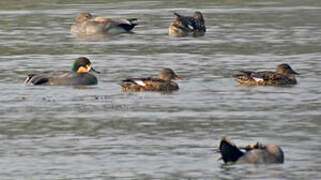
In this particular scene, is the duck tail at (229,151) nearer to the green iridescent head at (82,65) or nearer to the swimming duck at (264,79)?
the swimming duck at (264,79)

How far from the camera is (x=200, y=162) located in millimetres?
15102

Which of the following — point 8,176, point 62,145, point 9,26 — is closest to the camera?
point 8,176

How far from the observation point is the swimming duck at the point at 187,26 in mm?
35000

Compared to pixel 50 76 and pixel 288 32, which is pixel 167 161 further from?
pixel 288 32

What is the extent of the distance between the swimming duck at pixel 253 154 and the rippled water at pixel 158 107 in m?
0.11

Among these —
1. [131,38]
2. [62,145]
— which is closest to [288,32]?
[131,38]

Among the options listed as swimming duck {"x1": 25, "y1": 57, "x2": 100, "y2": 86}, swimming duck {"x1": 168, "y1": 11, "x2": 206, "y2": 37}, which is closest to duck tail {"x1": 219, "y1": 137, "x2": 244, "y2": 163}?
swimming duck {"x1": 25, "y1": 57, "x2": 100, "y2": 86}

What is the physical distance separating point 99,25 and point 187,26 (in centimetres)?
278

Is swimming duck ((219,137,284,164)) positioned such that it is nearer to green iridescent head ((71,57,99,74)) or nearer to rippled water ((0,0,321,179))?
rippled water ((0,0,321,179))

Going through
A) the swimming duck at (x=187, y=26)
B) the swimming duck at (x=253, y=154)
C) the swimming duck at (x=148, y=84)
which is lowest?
the swimming duck at (x=253, y=154)

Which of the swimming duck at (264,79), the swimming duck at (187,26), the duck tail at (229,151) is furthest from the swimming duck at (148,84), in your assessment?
the swimming duck at (187,26)

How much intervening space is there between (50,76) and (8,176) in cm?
908

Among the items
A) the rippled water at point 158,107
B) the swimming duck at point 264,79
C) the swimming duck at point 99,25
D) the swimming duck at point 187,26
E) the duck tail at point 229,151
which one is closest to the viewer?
the duck tail at point 229,151

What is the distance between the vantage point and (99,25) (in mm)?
36312
